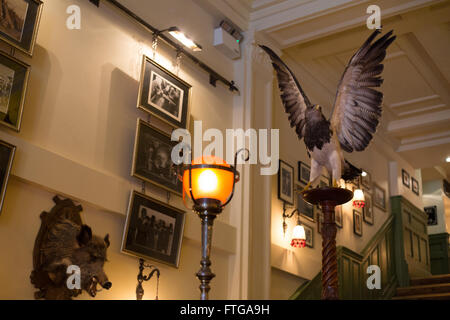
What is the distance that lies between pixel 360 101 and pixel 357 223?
5.92 metres

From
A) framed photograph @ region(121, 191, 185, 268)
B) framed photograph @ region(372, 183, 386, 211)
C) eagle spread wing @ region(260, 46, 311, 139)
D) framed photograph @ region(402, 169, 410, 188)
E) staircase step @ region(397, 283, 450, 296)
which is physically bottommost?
framed photograph @ region(121, 191, 185, 268)

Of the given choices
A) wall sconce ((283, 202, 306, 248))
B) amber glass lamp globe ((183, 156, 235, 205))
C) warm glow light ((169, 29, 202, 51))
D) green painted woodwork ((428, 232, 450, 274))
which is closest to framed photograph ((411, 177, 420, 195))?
green painted woodwork ((428, 232, 450, 274))

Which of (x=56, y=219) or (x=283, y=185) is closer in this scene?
(x=56, y=219)

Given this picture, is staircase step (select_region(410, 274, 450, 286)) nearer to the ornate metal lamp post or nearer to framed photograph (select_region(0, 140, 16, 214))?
the ornate metal lamp post

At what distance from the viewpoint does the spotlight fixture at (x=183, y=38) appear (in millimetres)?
5652

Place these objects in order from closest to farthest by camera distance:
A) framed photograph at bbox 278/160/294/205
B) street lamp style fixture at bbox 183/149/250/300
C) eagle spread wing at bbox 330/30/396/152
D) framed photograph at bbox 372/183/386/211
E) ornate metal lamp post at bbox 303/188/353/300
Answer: street lamp style fixture at bbox 183/149/250/300, ornate metal lamp post at bbox 303/188/353/300, eagle spread wing at bbox 330/30/396/152, framed photograph at bbox 278/160/294/205, framed photograph at bbox 372/183/386/211

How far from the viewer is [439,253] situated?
1438 cm

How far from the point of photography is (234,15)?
6957mm

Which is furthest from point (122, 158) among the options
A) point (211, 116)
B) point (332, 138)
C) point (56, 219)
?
point (332, 138)

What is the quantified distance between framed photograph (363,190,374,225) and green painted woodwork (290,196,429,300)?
0.29 meters

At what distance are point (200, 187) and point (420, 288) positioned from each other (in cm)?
782

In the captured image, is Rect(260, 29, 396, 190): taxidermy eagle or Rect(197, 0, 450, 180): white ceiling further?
Rect(197, 0, 450, 180): white ceiling

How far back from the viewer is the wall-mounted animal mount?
4.06 meters
